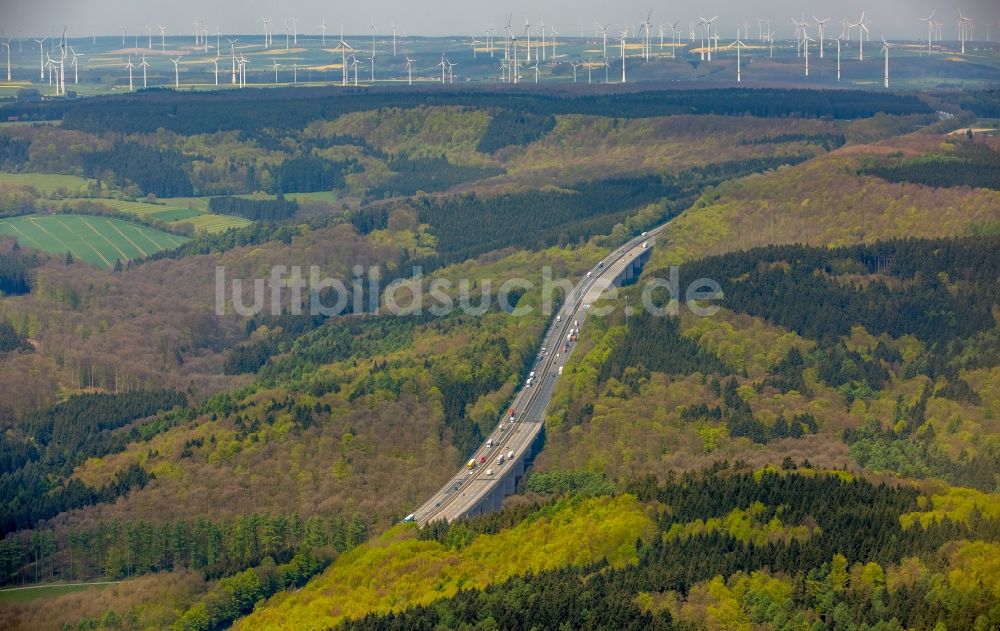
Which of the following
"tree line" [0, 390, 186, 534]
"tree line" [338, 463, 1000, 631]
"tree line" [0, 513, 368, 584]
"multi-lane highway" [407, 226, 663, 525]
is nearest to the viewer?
"tree line" [338, 463, 1000, 631]

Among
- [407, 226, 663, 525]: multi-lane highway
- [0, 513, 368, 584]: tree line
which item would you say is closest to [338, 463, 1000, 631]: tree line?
[407, 226, 663, 525]: multi-lane highway

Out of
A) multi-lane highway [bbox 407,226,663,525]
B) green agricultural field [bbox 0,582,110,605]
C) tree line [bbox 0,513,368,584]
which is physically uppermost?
multi-lane highway [bbox 407,226,663,525]

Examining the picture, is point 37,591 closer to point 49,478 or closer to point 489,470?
point 49,478

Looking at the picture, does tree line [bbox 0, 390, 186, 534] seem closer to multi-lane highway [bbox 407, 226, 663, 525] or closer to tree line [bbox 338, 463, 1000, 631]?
multi-lane highway [bbox 407, 226, 663, 525]

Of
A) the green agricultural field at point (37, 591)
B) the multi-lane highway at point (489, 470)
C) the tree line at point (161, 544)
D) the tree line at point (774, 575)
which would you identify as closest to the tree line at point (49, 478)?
the tree line at point (161, 544)

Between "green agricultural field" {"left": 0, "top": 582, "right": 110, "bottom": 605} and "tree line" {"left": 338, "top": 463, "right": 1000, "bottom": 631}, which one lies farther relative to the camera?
"green agricultural field" {"left": 0, "top": 582, "right": 110, "bottom": 605}

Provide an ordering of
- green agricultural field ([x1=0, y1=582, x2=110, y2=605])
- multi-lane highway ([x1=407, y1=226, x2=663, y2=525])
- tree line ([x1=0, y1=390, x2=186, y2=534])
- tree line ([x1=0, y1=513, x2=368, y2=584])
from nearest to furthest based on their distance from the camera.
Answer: green agricultural field ([x1=0, y1=582, x2=110, y2=605]), tree line ([x1=0, y1=513, x2=368, y2=584]), multi-lane highway ([x1=407, y1=226, x2=663, y2=525]), tree line ([x1=0, y1=390, x2=186, y2=534])

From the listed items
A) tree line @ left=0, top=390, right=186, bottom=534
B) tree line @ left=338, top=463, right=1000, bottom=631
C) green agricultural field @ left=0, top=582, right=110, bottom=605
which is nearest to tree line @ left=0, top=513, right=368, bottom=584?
green agricultural field @ left=0, top=582, right=110, bottom=605

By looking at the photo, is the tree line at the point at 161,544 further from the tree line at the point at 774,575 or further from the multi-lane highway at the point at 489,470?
the tree line at the point at 774,575

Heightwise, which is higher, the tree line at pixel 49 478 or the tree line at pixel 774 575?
the tree line at pixel 774 575

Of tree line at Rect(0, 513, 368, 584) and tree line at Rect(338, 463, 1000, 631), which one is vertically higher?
tree line at Rect(338, 463, 1000, 631)

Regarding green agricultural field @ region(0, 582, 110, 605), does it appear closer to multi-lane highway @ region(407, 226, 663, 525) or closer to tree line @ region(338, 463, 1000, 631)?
multi-lane highway @ region(407, 226, 663, 525)

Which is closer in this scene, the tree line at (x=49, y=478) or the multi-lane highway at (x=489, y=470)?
the multi-lane highway at (x=489, y=470)
